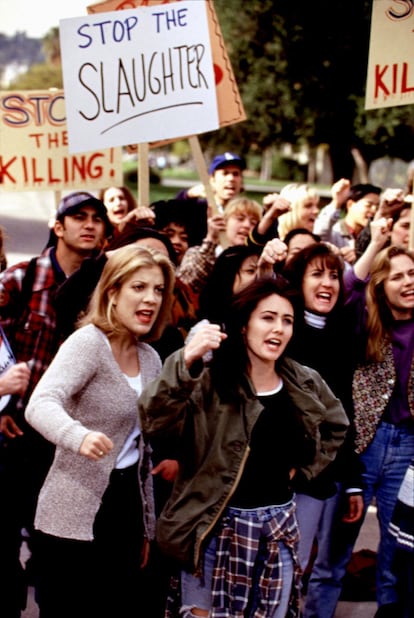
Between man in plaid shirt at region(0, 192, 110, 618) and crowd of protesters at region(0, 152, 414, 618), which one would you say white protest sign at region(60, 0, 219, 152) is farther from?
Answer: crowd of protesters at region(0, 152, 414, 618)

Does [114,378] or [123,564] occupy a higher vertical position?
[114,378]

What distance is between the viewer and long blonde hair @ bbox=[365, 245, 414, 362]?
4035mm

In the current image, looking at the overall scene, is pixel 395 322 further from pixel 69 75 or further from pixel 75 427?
pixel 69 75

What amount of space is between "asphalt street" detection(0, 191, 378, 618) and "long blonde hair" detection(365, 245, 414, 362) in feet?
4.42

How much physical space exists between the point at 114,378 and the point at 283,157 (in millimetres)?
57016

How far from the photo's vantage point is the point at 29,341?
410cm

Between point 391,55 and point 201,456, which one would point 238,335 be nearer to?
point 201,456

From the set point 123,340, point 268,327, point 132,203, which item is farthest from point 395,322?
point 132,203

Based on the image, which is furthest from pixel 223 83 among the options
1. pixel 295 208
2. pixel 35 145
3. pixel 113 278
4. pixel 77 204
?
pixel 113 278

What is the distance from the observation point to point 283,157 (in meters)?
59.2

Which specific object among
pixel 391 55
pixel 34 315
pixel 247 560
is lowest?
pixel 247 560

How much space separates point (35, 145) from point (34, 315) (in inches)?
81.0

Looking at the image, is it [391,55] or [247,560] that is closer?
[247,560]

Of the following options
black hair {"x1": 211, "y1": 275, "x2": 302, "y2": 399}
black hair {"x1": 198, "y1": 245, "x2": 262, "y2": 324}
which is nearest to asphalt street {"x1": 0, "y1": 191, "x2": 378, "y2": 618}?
black hair {"x1": 198, "y1": 245, "x2": 262, "y2": 324}
